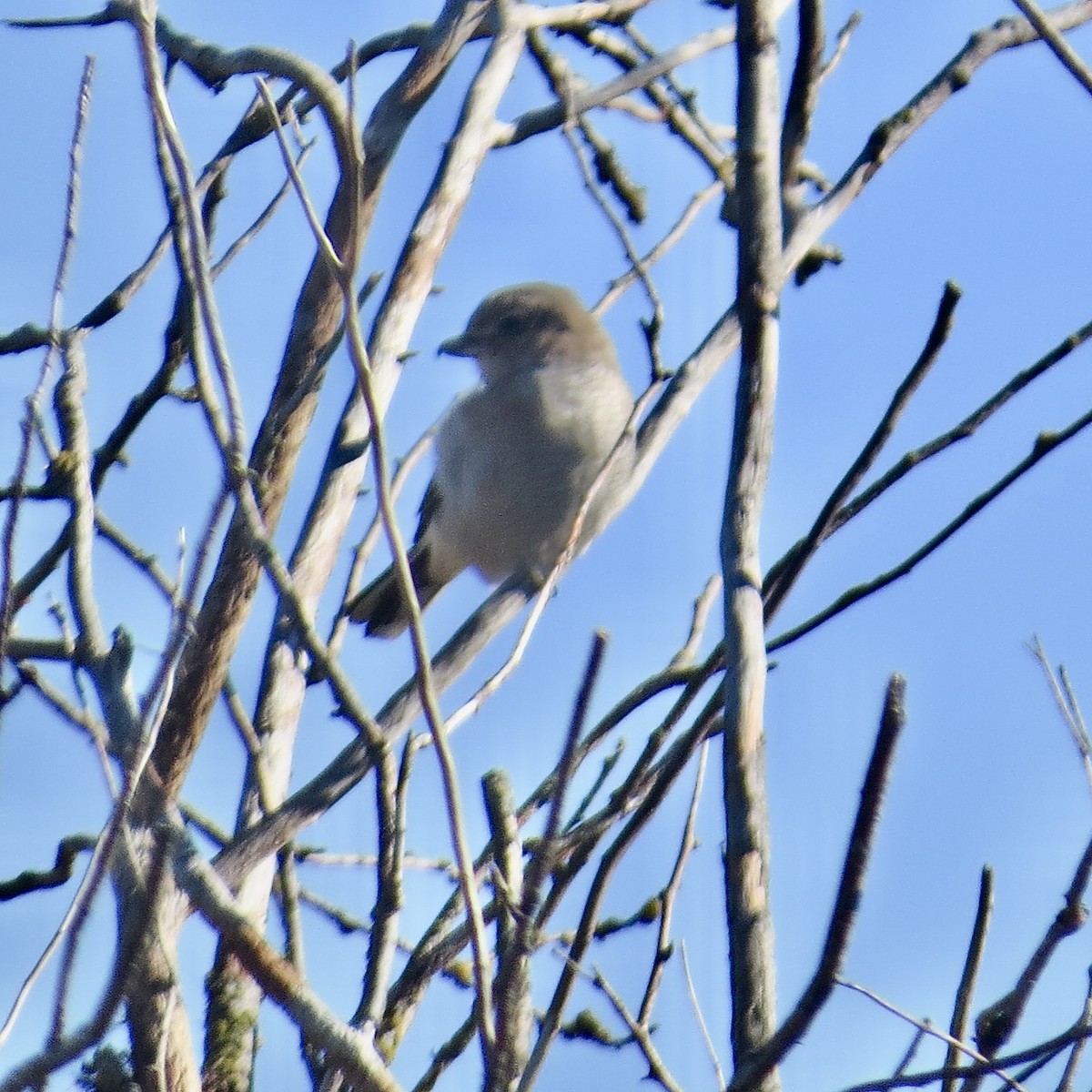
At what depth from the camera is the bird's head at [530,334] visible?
5129mm

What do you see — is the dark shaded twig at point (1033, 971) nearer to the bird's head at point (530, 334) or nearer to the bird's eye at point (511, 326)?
the bird's head at point (530, 334)

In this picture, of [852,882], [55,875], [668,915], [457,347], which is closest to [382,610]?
[457,347]

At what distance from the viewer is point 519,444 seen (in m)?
4.66

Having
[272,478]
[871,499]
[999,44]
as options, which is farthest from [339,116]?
[871,499]

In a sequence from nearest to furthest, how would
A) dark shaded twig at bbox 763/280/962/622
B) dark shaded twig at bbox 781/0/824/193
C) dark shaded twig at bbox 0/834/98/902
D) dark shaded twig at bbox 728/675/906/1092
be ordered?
dark shaded twig at bbox 728/675/906/1092 → dark shaded twig at bbox 763/280/962/622 → dark shaded twig at bbox 781/0/824/193 → dark shaded twig at bbox 0/834/98/902

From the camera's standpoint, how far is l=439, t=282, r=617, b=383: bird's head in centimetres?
513

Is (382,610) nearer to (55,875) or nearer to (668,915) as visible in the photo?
(55,875)

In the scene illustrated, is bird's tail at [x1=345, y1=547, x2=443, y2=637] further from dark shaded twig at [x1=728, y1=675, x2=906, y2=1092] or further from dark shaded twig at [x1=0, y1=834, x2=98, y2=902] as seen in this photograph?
dark shaded twig at [x1=728, y1=675, x2=906, y2=1092]

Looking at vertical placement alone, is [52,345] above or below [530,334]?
below

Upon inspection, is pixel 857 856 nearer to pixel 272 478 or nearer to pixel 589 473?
pixel 272 478

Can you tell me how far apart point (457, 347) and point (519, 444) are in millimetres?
866

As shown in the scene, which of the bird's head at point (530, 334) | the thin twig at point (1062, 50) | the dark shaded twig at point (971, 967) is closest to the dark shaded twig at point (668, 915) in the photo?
the dark shaded twig at point (971, 967)

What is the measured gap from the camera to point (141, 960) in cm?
236

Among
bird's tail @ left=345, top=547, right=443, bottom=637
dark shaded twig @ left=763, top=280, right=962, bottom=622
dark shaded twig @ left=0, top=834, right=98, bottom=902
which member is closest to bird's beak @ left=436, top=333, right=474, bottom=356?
bird's tail @ left=345, top=547, right=443, bottom=637
